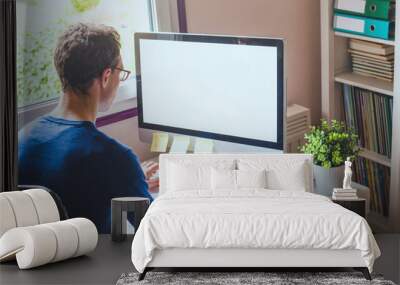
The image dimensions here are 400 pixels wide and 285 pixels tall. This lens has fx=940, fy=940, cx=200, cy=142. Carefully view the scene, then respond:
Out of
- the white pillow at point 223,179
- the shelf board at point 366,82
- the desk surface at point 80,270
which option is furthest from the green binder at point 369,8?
the desk surface at point 80,270

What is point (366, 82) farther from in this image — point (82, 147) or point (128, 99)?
point (82, 147)

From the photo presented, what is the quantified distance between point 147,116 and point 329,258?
7.69 ft

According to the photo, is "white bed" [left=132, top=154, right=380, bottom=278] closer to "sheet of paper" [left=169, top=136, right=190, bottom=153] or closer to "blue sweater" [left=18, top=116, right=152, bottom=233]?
"sheet of paper" [left=169, top=136, right=190, bottom=153]

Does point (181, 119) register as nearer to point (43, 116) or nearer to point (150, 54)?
A: point (150, 54)

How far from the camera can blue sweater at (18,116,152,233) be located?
796 centimetres

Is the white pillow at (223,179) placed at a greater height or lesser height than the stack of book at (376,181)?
greater

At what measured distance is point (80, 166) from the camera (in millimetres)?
7969

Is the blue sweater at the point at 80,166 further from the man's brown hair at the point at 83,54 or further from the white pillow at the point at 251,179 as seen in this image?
the white pillow at the point at 251,179

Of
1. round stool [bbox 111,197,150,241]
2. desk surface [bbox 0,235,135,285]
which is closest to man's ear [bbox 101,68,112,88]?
round stool [bbox 111,197,150,241]

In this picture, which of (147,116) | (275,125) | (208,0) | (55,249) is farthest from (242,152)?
(55,249)

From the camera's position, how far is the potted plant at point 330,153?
7.55 meters

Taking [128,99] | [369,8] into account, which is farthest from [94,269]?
[369,8]

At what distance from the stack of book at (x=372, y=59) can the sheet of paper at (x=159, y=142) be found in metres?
1.73

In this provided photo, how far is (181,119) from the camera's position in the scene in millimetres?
7633
